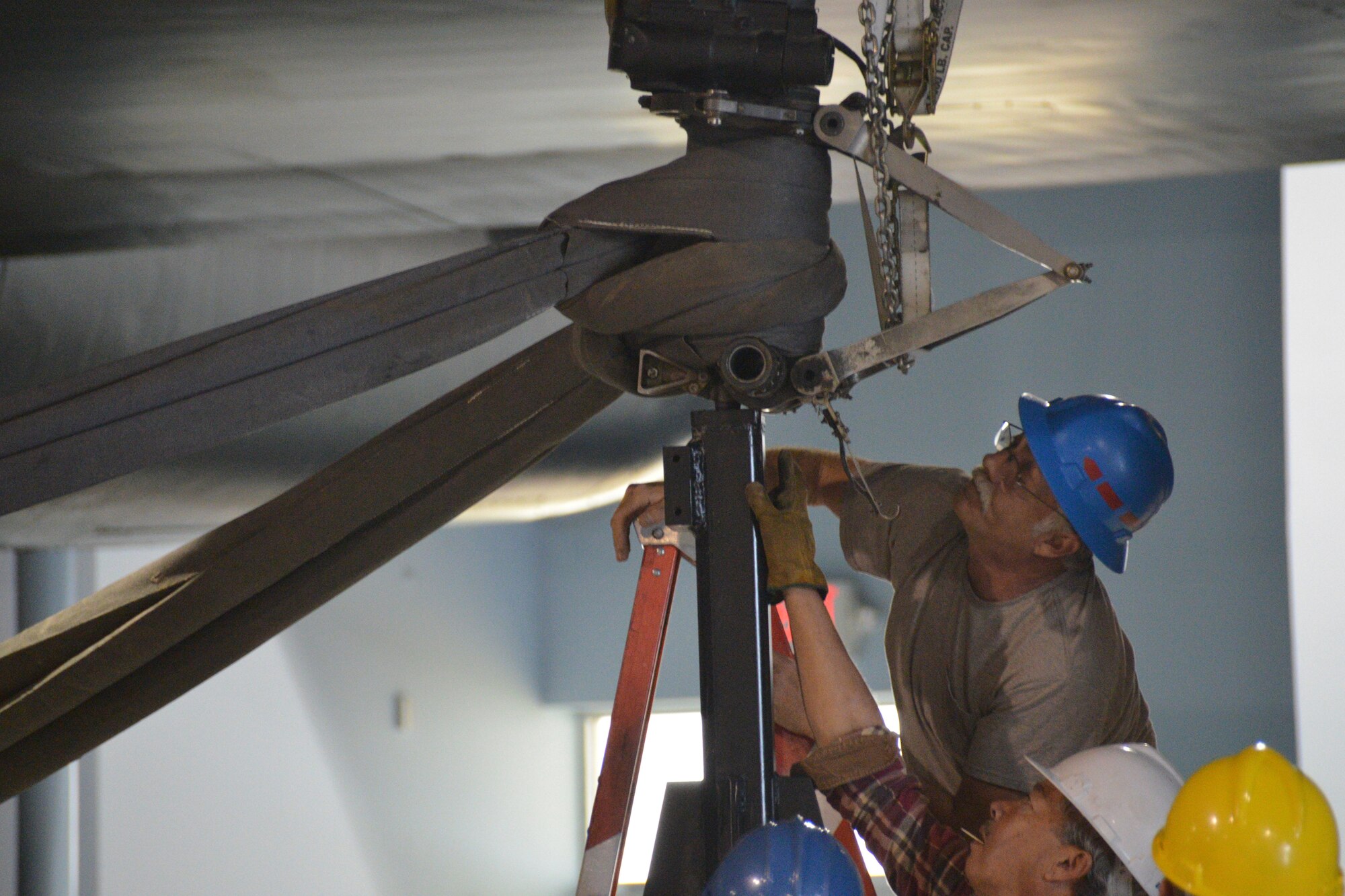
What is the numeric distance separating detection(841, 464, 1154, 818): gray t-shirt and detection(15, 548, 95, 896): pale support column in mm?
2440

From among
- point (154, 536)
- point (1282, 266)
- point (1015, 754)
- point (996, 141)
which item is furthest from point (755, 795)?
point (1282, 266)

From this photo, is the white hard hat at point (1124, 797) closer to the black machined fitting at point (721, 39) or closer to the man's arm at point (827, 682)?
the man's arm at point (827, 682)

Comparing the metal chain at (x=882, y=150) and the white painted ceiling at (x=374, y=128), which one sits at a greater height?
the white painted ceiling at (x=374, y=128)

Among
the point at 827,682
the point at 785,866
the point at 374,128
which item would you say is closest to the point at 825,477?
the point at 827,682

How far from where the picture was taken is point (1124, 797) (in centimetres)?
141

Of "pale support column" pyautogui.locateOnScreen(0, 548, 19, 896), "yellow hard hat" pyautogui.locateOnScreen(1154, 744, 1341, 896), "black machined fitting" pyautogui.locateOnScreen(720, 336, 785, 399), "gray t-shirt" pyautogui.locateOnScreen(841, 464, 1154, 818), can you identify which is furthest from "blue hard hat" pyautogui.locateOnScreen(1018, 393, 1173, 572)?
"pale support column" pyautogui.locateOnScreen(0, 548, 19, 896)

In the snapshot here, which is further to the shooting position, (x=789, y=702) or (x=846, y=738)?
(x=789, y=702)

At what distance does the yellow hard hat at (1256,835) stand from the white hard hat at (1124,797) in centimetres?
10

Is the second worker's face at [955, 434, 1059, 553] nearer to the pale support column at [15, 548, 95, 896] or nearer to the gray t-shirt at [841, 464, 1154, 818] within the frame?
the gray t-shirt at [841, 464, 1154, 818]

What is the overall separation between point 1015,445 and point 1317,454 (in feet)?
9.20

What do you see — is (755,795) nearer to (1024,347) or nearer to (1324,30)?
(1324,30)

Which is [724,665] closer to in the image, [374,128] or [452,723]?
[374,128]

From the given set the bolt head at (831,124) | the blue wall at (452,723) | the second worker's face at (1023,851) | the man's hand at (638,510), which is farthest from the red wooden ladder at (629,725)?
the blue wall at (452,723)

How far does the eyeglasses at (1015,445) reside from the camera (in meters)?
1.71
